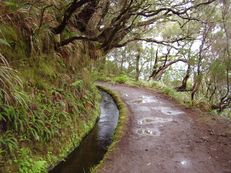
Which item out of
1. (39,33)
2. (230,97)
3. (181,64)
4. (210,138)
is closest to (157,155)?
(210,138)

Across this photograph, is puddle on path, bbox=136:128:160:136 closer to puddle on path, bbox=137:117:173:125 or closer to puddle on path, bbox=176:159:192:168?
puddle on path, bbox=137:117:173:125

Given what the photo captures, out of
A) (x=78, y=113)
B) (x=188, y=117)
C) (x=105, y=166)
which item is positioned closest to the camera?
(x=105, y=166)

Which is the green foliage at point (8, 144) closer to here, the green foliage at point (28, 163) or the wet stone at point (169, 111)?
the green foliage at point (28, 163)

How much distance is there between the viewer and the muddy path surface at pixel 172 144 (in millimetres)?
5090

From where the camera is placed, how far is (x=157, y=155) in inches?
220

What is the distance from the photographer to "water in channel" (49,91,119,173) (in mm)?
5305

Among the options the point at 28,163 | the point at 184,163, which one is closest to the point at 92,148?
the point at 28,163

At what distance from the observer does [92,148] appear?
6332mm

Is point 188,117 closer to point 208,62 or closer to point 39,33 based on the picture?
point 208,62

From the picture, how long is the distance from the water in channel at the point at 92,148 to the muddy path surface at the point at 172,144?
0.46 metres

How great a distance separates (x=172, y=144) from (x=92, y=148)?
194cm

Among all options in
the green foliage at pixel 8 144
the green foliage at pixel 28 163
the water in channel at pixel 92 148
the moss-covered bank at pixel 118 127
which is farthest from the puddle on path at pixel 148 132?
the green foliage at pixel 8 144

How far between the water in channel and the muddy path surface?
1.50 ft

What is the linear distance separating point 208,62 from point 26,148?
278 inches
